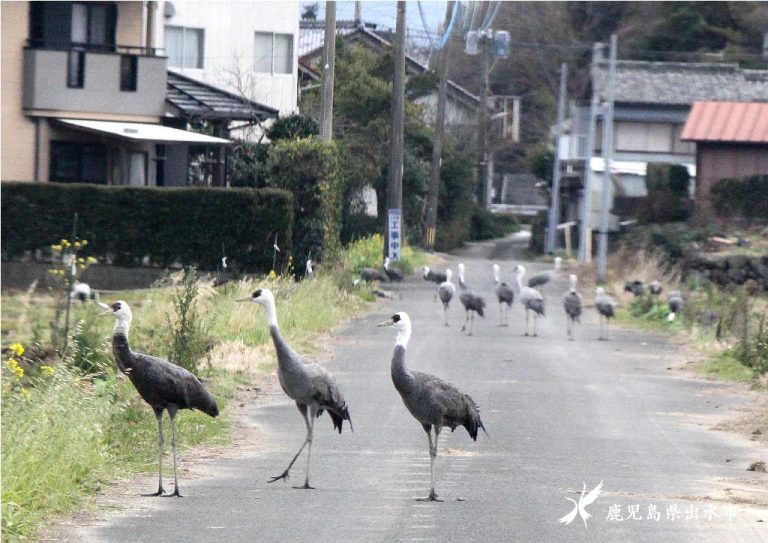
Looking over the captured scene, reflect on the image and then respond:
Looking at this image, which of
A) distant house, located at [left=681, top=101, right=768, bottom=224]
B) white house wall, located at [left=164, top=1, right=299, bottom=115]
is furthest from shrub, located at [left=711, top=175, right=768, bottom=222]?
white house wall, located at [left=164, top=1, right=299, bottom=115]

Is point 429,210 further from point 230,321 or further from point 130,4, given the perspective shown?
Answer: point 230,321

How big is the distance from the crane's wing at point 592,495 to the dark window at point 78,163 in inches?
920

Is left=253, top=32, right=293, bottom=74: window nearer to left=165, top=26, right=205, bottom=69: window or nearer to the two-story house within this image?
left=165, top=26, right=205, bottom=69: window

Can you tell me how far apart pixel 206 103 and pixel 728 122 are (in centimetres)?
1950

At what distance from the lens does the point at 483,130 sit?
201ft

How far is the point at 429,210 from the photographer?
1965 inches

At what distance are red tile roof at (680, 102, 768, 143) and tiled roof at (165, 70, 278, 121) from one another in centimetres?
1612

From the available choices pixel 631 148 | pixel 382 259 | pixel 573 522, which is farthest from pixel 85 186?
pixel 631 148

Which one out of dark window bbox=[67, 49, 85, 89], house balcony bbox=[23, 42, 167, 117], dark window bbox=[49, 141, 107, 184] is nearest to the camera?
house balcony bbox=[23, 42, 167, 117]

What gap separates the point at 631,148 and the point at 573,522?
45.4m

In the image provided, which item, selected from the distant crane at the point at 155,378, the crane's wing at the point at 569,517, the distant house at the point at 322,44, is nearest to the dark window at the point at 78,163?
the distant house at the point at 322,44

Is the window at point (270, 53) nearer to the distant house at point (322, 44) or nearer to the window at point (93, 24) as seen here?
the distant house at point (322, 44)

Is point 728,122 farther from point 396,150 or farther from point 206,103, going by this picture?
point 206,103

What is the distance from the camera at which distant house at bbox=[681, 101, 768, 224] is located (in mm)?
44031
